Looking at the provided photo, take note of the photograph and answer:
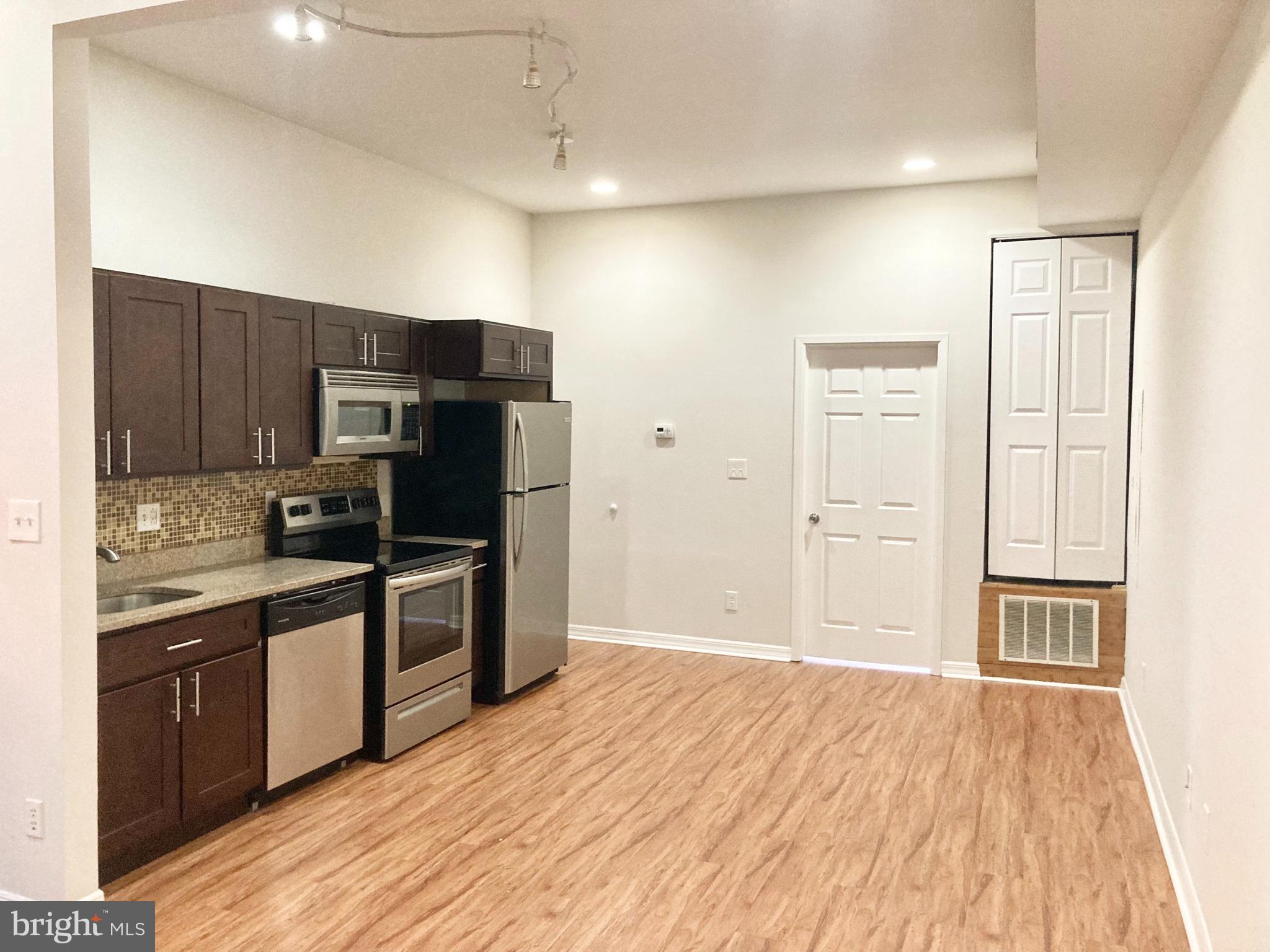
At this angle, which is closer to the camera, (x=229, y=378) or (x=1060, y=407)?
(x=229, y=378)

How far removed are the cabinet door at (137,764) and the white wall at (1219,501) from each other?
10.0ft

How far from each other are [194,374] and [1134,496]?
440 cm

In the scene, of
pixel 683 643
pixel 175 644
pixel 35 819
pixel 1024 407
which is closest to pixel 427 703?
pixel 175 644

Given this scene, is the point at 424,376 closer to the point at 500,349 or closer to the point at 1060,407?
the point at 500,349

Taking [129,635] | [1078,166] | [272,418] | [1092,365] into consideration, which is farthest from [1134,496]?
[129,635]

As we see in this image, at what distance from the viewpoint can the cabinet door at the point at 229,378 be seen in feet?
11.9

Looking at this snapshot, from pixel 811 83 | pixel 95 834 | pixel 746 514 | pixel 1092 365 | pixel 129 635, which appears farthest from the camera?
pixel 746 514

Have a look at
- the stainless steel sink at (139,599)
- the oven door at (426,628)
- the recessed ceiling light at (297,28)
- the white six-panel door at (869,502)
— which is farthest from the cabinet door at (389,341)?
the white six-panel door at (869,502)

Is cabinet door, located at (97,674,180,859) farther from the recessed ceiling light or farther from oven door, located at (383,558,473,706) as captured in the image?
the recessed ceiling light

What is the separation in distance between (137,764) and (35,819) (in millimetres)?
345

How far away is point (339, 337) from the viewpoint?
4.30 meters

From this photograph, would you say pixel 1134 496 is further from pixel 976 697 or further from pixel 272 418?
pixel 272 418

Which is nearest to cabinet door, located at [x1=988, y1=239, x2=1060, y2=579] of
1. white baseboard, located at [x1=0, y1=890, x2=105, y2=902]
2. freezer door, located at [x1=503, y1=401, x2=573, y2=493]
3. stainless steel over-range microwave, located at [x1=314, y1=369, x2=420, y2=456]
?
freezer door, located at [x1=503, y1=401, x2=573, y2=493]

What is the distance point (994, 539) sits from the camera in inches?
218
